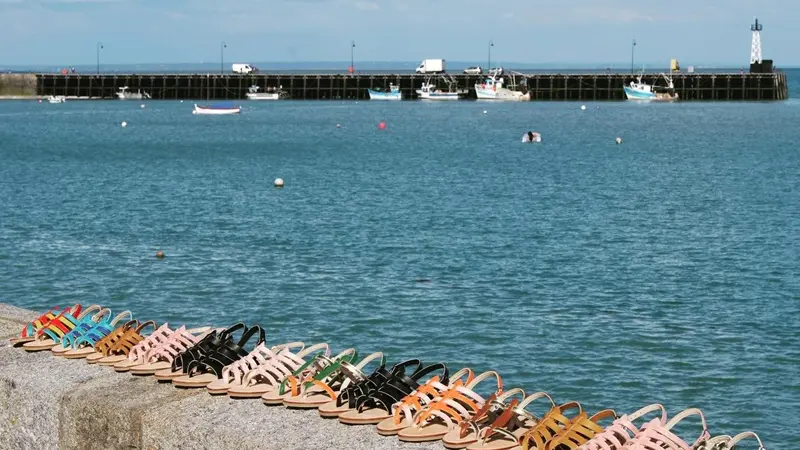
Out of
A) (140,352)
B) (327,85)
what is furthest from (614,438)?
(327,85)

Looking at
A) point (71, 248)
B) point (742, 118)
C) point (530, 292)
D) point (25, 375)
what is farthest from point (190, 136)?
point (25, 375)

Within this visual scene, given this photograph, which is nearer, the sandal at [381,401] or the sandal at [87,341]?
the sandal at [381,401]

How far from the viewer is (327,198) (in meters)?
58.2

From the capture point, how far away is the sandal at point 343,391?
941cm

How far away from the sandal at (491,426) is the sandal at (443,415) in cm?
9

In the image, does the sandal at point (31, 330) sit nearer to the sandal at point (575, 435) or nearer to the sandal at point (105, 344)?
the sandal at point (105, 344)

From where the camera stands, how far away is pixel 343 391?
9.51m

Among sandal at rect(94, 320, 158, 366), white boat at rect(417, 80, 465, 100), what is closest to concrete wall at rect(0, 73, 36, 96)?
white boat at rect(417, 80, 465, 100)

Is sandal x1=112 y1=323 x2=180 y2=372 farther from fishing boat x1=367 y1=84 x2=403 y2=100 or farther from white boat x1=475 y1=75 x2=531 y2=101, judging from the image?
white boat x1=475 y1=75 x2=531 y2=101

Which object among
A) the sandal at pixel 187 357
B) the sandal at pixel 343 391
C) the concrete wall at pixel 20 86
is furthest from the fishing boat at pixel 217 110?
the sandal at pixel 343 391

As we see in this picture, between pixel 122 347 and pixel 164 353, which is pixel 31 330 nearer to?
pixel 122 347

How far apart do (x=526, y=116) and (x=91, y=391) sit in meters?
139

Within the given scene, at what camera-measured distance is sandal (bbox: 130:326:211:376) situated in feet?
34.7

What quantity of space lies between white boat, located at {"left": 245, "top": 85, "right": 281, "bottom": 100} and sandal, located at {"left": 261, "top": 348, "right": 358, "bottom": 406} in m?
172
